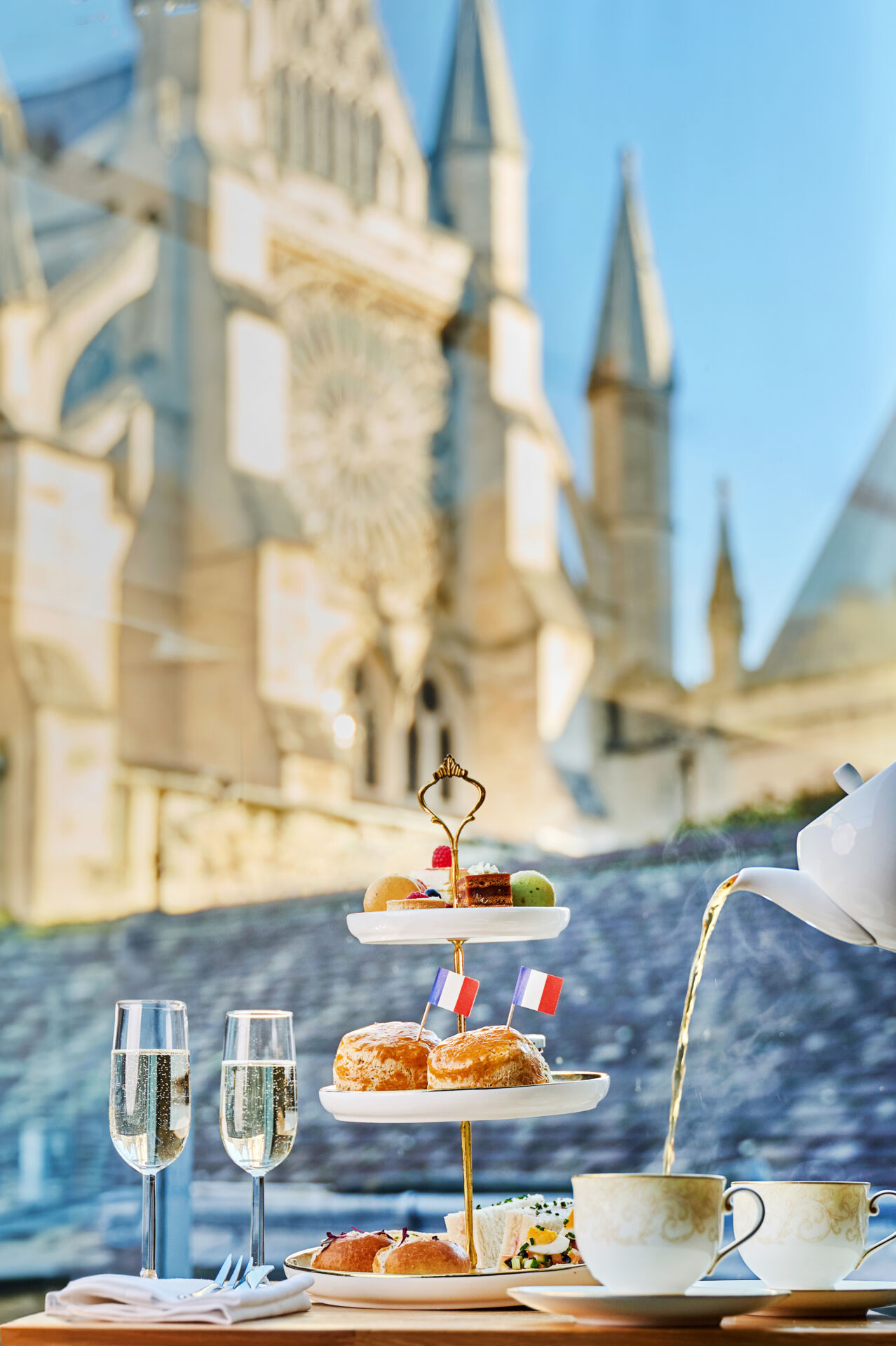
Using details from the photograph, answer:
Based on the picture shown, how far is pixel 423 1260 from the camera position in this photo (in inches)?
51.2

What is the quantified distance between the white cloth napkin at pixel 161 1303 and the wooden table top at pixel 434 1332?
0.04 feet

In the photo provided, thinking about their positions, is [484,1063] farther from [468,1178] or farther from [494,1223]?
[494,1223]

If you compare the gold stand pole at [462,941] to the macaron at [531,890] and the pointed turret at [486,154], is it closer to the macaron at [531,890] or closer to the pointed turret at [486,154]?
the macaron at [531,890]

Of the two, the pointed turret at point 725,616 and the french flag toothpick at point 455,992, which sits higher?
the pointed turret at point 725,616

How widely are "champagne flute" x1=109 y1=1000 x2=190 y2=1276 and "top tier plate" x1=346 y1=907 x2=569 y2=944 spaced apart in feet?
0.63

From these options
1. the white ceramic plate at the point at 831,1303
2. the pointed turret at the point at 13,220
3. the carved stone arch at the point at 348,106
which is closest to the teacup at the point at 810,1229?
the white ceramic plate at the point at 831,1303

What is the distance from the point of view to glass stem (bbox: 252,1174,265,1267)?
1.37m

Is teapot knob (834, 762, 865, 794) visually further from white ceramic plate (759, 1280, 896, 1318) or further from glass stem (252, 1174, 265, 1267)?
glass stem (252, 1174, 265, 1267)

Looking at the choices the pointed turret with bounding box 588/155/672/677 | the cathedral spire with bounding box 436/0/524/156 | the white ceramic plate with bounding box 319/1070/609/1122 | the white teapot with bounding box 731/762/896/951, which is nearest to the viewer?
the white teapot with bounding box 731/762/896/951

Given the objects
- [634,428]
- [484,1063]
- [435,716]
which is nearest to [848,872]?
[484,1063]

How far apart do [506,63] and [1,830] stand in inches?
459

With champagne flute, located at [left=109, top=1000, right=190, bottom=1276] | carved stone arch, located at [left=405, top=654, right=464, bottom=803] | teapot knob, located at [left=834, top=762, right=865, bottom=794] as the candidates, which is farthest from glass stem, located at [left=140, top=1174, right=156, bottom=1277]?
carved stone arch, located at [left=405, top=654, right=464, bottom=803]

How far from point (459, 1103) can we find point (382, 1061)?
12 centimetres

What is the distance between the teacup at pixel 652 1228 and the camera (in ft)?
3.49
